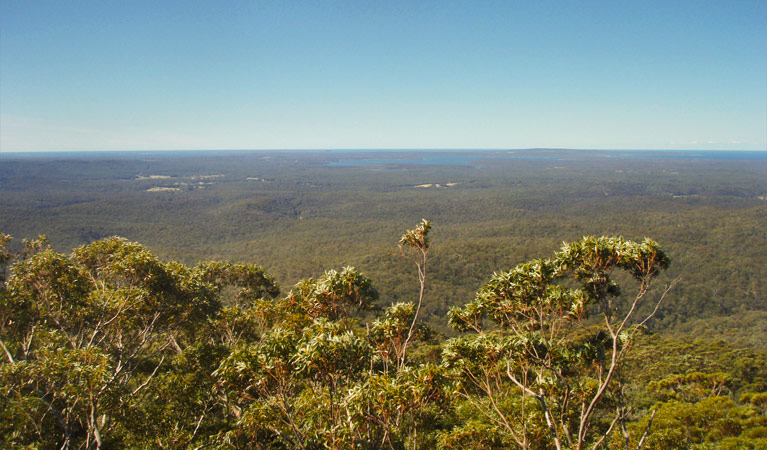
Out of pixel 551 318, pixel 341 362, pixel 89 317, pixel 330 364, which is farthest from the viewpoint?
pixel 89 317

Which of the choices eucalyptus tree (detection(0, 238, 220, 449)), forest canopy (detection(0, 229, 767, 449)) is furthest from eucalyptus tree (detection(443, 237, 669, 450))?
eucalyptus tree (detection(0, 238, 220, 449))

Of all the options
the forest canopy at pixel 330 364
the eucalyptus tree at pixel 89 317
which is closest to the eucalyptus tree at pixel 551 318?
the forest canopy at pixel 330 364

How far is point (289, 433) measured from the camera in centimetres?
780

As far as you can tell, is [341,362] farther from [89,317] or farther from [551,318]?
[89,317]

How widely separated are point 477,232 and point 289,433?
114 m

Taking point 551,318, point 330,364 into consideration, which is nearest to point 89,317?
Result: point 330,364

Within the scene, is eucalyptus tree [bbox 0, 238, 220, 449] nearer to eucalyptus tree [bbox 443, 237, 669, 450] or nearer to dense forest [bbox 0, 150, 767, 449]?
dense forest [bbox 0, 150, 767, 449]

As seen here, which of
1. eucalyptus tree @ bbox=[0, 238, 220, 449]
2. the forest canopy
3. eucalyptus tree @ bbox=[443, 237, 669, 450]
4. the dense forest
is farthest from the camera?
eucalyptus tree @ bbox=[0, 238, 220, 449]

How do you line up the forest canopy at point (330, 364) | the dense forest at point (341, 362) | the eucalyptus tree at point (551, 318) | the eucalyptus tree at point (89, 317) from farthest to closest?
the eucalyptus tree at point (89, 317), the eucalyptus tree at point (551, 318), the dense forest at point (341, 362), the forest canopy at point (330, 364)

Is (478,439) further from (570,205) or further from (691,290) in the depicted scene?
(570,205)

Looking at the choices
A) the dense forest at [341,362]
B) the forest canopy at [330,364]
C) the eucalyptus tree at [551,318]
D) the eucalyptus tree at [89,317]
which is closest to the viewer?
the forest canopy at [330,364]

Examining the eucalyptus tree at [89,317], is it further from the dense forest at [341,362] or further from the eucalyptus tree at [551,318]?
the eucalyptus tree at [551,318]

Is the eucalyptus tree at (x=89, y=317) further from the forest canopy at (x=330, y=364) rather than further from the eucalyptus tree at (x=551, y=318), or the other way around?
the eucalyptus tree at (x=551, y=318)

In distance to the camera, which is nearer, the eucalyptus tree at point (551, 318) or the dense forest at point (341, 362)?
the dense forest at point (341, 362)
